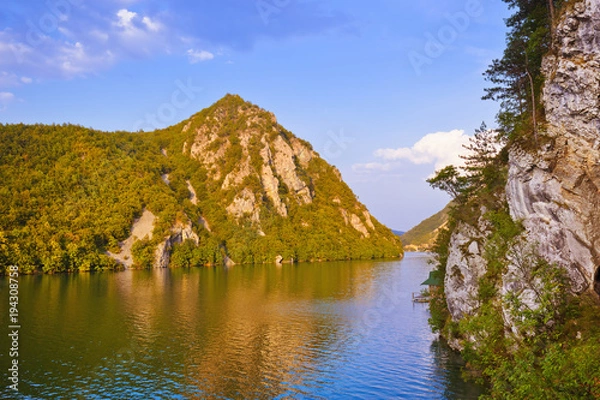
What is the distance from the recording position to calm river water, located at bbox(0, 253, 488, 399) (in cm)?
2847

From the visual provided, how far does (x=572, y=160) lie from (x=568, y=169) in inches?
19.7

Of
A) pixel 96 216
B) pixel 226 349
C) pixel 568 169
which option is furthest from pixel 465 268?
pixel 96 216

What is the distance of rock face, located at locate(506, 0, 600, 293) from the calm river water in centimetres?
1142

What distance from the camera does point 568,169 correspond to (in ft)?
73.5

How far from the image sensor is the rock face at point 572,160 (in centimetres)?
2142

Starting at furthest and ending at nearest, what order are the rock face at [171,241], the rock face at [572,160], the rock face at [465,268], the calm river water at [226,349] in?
1. the rock face at [171,241]
2. the rock face at [465,268]
3. the calm river water at [226,349]
4. the rock face at [572,160]

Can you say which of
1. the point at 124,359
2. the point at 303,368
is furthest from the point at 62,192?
the point at 303,368

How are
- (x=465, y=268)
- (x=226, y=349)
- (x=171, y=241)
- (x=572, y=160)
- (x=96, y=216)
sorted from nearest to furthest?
1. (x=572, y=160)
2. (x=465, y=268)
3. (x=226, y=349)
4. (x=96, y=216)
5. (x=171, y=241)

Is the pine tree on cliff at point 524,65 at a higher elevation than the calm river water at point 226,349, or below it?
higher

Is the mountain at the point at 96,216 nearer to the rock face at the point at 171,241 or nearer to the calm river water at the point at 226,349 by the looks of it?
the rock face at the point at 171,241

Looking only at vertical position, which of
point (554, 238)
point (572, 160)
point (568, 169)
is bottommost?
point (554, 238)

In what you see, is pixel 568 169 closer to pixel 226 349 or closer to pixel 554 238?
pixel 554 238

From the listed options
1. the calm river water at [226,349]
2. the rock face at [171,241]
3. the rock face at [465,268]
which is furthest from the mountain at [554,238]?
the rock face at [171,241]

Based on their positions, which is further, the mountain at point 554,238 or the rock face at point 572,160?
the rock face at point 572,160
